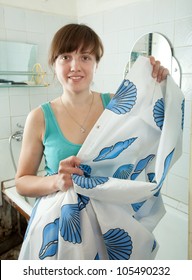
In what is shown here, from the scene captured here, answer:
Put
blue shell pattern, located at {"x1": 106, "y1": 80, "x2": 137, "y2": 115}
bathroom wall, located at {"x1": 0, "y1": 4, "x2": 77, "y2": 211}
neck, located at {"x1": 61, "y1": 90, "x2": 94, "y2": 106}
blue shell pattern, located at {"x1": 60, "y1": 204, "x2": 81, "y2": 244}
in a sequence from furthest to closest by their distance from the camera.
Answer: bathroom wall, located at {"x1": 0, "y1": 4, "x2": 77, "y2": 211}, neck, located at {"x1": 61, "y1": 90, "x2": 94, "y2": 106}, blue shell pattern, located at {"x1": 106, "y1": 80, "x2": 137, "y2": 115}, blue shell pattern, located at {"x1": 60, "y1": 204, "x2": 81, "y2": 244}

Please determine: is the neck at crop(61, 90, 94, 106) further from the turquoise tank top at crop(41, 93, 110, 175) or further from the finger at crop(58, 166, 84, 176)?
the finger at crop(58, 166, 84, 176)

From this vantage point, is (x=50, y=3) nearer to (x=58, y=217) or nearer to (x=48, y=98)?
(x=48, y=98)

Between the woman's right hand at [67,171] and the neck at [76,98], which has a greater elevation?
the neck at [76,98]

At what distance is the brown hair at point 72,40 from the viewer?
0.80 meters

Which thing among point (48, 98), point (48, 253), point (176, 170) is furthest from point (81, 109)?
point (48, 98)

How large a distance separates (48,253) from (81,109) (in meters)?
0.50

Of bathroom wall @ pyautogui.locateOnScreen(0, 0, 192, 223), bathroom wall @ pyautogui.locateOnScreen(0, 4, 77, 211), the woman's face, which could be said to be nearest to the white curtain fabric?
the woman's face

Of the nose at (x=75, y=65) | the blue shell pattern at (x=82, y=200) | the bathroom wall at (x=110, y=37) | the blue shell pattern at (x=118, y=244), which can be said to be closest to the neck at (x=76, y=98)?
the nose at (x=75, y=65)

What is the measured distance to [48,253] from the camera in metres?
0.69

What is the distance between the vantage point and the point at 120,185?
67cm

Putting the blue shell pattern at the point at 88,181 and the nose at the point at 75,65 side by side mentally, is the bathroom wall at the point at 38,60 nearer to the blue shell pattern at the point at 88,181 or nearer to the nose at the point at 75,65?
the nose at the point at 75,65

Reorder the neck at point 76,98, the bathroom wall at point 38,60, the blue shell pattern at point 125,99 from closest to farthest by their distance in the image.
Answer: the blue shell pattern at point 125,99, the neck at point 76,98, the bathroom wall at point 38,60

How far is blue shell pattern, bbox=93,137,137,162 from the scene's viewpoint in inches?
29.5
